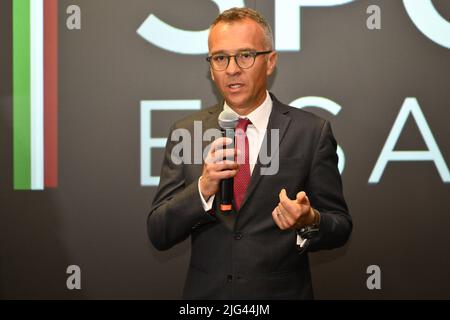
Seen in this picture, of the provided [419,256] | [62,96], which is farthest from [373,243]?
[62,96]

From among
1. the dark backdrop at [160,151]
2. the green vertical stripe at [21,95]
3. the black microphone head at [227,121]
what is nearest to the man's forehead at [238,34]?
the black microphone head at [227,121]

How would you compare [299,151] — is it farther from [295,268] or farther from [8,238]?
[8,238]

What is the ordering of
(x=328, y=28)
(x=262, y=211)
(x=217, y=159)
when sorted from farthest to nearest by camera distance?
1. (x=328, y=28)
2. (x=262, y=211)
3. (x=217, y=159)

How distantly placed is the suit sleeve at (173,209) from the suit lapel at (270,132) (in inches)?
7.5

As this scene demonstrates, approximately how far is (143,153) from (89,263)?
0.80 metres

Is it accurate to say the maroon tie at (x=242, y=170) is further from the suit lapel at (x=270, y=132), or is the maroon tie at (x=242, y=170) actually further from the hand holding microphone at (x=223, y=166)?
the hand holding microphone at (x=223, y=166)

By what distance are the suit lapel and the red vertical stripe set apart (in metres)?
1.79

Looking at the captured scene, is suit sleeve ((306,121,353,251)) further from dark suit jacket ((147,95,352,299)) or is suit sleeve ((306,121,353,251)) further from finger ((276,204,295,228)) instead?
finger ((276,204,295,228))

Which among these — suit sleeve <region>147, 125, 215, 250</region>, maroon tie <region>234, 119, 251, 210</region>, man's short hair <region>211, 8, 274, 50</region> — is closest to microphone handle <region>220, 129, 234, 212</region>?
suit sleeve <region>147, 125, 215, 250</region>

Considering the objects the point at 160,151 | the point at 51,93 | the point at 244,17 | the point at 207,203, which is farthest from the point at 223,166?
the point at 51,93

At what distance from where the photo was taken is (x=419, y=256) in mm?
3250

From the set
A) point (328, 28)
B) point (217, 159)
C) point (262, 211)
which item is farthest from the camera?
point (328, 28)

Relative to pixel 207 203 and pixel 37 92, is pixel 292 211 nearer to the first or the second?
pixel 207 203

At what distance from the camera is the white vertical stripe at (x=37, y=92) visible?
3.27m
